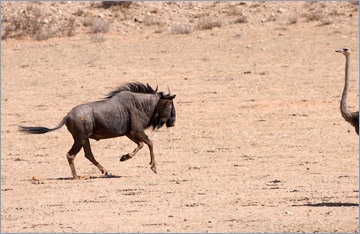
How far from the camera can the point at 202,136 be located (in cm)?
1515

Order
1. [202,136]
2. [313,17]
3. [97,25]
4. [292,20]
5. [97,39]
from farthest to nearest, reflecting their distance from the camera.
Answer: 1. [97,25]
2. [313,17]
3. [292,20]
4. [97,39]
5. [202,136]

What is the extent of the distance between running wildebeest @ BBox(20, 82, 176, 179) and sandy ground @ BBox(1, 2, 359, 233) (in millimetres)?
493

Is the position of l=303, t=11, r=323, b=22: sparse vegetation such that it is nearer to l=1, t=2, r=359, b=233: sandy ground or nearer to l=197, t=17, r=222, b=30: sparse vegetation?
l=1, t=2, r=359, b=233: sandy ground

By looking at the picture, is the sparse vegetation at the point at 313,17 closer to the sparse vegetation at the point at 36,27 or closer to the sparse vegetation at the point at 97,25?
the sparse vegetation at the point at 97,25

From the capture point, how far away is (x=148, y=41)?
24.9 metres

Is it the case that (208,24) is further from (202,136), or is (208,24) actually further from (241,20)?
(202,136)

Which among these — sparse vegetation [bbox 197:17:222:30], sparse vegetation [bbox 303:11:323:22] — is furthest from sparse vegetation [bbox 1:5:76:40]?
sparse vegetation [bbox 303:11:323:22]

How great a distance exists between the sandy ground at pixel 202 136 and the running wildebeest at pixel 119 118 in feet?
1.62

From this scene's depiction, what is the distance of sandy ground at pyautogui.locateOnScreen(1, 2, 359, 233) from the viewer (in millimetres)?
9117

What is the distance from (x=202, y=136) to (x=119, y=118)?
3.34 metres

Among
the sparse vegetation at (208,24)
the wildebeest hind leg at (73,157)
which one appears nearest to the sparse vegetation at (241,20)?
the sparse vegetation at (208,24)

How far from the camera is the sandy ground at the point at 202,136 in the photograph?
9.12 meters

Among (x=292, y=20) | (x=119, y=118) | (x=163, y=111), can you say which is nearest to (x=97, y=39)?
(x=292, y=20)

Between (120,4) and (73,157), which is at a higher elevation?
(73,157)
